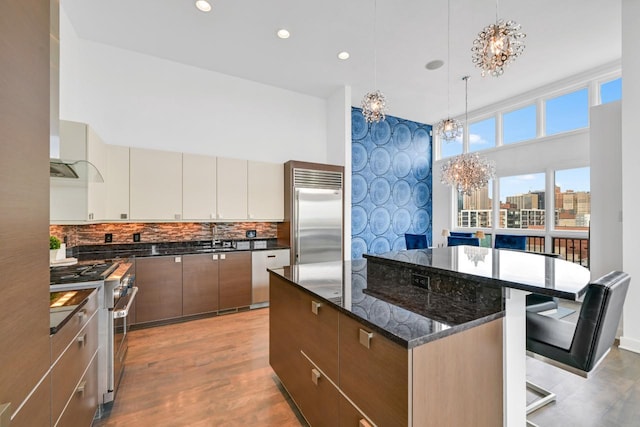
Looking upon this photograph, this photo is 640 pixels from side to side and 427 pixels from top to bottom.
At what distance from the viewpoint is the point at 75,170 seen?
Answer: 7.77 ft

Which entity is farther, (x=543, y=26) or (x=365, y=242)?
(x=365, y=242)

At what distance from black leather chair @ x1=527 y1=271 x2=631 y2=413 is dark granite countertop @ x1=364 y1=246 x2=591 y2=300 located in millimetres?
92

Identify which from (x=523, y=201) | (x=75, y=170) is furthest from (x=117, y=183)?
(x=523, y=201)

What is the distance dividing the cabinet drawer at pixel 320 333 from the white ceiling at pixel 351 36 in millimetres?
3179

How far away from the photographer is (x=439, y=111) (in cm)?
620

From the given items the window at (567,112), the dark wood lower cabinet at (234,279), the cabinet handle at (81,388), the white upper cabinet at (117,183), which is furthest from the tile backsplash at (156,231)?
the window at (567,112)

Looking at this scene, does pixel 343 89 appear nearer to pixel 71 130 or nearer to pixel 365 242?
pixel 365 242

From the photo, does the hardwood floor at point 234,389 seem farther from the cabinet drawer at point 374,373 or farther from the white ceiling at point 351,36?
the white ceiling at point 351,36

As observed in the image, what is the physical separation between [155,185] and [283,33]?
260 cm

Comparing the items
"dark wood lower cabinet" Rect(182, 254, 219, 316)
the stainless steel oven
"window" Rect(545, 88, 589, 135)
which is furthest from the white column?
"window" Rect(545, 88, 589, 135)

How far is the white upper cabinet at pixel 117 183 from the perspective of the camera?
347cm

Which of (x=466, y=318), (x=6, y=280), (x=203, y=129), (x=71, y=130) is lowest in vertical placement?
(x=466, y=318)

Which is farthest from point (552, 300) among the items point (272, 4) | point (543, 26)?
point (272, 4)

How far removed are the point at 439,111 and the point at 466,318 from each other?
602 cm
